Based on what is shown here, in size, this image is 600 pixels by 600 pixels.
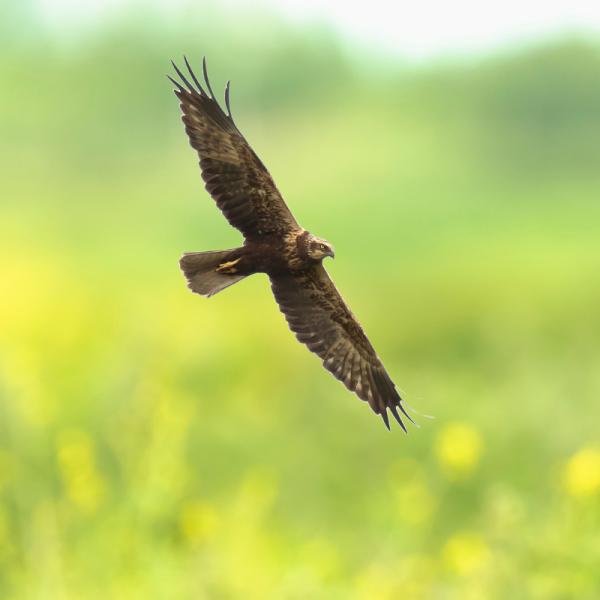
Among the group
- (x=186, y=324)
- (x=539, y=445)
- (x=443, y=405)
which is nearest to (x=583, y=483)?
(x=539, y=445)

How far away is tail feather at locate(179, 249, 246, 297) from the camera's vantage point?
163 inches

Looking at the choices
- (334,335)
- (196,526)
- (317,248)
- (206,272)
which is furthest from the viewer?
(196,526)

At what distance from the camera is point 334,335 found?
15.7 ft

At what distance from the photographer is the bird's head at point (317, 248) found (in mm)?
3893

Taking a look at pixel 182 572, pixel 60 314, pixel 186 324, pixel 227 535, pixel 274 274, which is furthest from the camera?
pixel 60 314

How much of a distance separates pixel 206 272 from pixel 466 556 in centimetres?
317

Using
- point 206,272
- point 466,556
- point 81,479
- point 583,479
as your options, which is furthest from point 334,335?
point 466,556

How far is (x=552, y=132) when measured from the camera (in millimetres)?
45031

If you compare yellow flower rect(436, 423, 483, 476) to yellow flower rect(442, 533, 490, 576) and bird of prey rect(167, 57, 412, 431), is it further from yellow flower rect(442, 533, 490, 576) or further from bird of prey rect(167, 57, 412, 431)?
bird of prey rect(167, 57, 412, 431)

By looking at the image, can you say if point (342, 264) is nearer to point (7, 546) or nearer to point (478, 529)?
point (478, 529)

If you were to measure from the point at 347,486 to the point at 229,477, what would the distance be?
3.06ft

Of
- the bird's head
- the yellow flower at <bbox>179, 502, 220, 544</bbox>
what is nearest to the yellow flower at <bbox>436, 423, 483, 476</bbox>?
the yellow flower at <bbox>179, 502, 220, 544</bbox>

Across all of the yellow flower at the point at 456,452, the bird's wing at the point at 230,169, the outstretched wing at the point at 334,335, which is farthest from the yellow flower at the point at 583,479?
the bird's wing at the point at 230,169

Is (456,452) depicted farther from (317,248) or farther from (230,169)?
(317,248)
